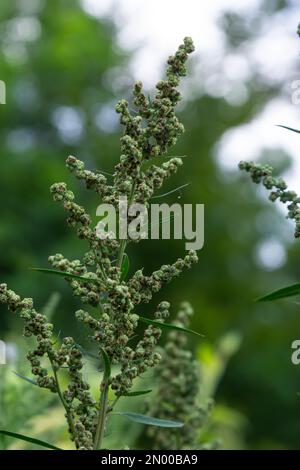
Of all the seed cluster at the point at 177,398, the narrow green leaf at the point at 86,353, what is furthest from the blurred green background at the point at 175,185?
the narrow green leaf at the point at 86,353

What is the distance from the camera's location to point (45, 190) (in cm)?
1773

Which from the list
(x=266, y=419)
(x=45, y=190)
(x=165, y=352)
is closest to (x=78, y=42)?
(x=45, y=190)

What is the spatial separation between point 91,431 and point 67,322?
1246 centimetres

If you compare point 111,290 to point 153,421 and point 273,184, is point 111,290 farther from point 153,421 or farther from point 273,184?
point 273,184

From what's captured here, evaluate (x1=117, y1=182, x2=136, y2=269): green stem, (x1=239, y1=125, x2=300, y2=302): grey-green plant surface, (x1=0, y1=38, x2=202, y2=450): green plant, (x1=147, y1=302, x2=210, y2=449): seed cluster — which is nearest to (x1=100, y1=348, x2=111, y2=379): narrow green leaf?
(x1=0, y1=38, x2=202, y2=450): green plant

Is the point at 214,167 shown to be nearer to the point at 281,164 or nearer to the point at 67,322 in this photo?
the point at 281,164

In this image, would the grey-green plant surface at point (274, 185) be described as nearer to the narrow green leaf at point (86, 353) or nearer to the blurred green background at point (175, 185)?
the narrow green leaf at point (86, 353)

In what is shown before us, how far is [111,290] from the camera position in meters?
1.61

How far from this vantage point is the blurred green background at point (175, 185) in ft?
50.7

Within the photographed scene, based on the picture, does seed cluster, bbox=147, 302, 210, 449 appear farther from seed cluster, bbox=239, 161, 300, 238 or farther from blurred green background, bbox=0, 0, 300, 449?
blurred green background, bbox=0, 0, 300, 449

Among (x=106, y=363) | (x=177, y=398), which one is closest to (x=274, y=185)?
(x=106, y=363)

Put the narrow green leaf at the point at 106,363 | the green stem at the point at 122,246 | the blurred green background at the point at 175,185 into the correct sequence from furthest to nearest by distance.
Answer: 1. the blurred green background at the point at 175,185
2. the green stem at the point at 122,246
3. the narrow green leaf at the point at 106,363

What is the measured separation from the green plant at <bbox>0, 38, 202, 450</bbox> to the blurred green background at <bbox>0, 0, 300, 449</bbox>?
39.1 feet

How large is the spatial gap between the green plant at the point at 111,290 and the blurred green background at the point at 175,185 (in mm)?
11933
